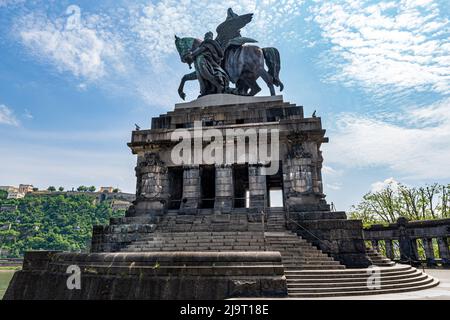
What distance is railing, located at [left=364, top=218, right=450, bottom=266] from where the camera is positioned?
1966 cm

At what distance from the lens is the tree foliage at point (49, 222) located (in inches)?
3509

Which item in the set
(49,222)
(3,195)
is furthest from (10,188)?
(49,222)

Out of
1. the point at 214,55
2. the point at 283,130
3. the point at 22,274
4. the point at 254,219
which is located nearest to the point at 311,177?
the point at 283,130

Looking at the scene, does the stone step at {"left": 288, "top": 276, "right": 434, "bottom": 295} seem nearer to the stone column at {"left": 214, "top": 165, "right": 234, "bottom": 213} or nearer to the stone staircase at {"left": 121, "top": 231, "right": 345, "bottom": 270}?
the stone staircase at {"left": 121, "top": 231, "right": 345, "bottom": 270}

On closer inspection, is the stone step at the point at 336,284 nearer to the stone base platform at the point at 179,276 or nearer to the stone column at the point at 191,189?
the stone base platform at the point at 179,276

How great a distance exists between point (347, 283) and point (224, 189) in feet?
32.4

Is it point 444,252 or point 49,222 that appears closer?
point 444,252

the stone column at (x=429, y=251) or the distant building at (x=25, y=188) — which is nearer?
the stone column at (x=429, y=251)

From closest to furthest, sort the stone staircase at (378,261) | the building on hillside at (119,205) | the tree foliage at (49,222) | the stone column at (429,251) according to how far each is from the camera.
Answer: the stone staircase at (378,261) < the stone column at (429,251) < the tree foliage at (49,222) < the building on hillside at (119,205)

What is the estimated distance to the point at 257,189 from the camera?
17.5 metres

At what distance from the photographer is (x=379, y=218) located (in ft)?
121

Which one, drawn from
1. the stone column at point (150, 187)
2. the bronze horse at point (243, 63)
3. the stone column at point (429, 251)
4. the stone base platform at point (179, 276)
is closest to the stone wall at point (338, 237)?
the stone base platform at point (179, 276)

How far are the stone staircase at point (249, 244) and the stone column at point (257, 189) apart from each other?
150 inches

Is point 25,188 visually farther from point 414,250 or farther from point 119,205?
point 414,250
